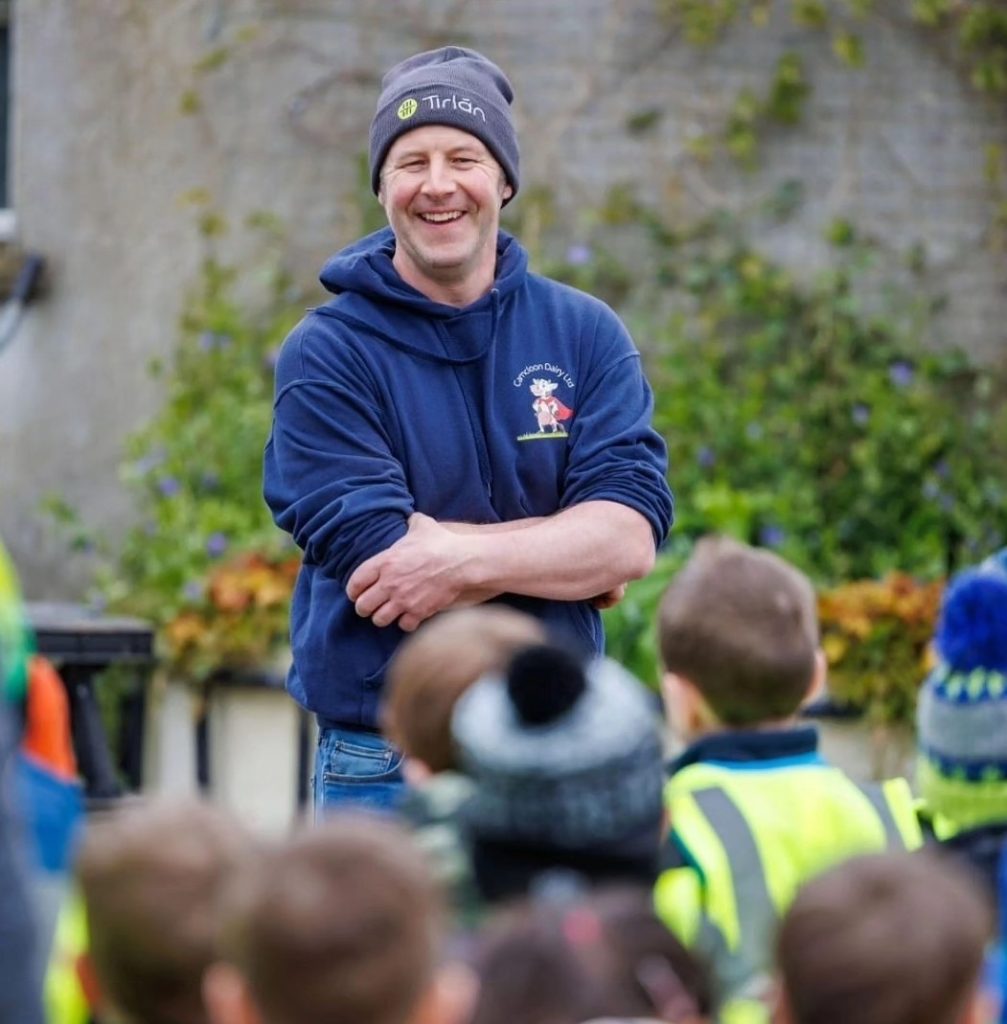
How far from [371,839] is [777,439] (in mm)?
5459

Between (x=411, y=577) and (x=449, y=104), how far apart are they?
85 cm

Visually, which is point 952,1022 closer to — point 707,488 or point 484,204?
point 484,204

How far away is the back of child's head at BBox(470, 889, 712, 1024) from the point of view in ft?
6.91

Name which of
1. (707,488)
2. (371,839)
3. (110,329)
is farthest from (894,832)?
(110,329)

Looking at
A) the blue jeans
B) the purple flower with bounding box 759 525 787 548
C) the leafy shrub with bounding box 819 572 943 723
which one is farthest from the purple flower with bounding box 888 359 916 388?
the blue jeans

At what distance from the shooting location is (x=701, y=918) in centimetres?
280

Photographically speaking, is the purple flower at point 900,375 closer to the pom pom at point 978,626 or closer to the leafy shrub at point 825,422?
the leafy shrub at point 825,422

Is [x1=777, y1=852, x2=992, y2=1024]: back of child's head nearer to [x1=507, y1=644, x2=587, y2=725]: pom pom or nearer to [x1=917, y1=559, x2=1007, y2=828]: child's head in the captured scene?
[x1=507, y1=644, x2=587, y2=725]: pom pom

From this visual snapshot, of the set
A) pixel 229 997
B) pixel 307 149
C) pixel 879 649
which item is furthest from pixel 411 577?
pixel 307 149

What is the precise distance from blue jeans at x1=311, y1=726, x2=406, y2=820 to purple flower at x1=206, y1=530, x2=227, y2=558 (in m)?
3.60

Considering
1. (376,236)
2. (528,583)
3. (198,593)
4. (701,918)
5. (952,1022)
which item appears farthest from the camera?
(198,593)

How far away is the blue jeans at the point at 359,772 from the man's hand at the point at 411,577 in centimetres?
20

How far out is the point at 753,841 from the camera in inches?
113

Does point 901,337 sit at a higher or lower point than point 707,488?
higher
